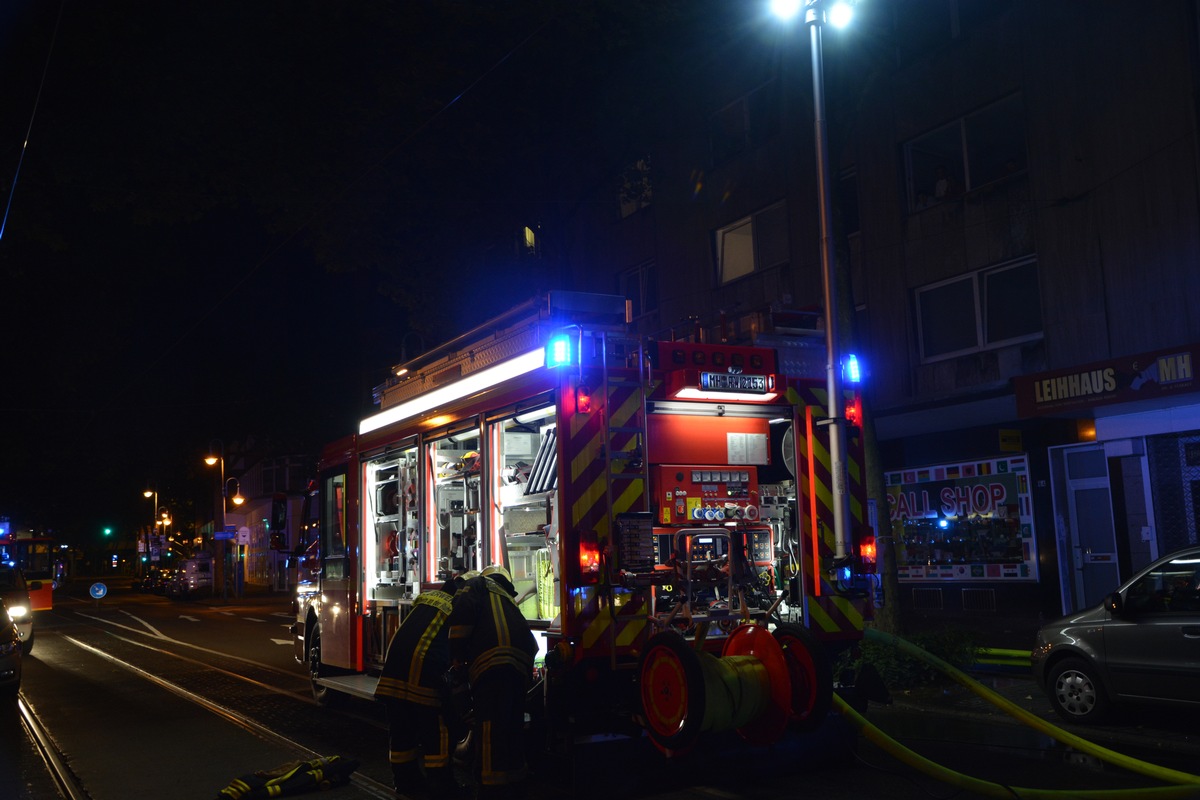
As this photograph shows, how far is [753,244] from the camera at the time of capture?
22.7 meters

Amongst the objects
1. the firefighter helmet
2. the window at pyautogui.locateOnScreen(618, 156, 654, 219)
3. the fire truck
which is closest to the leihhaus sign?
the fire truck

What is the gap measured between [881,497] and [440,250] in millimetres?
11092

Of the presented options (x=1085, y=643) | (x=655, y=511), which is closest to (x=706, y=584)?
(x=655, y=511)

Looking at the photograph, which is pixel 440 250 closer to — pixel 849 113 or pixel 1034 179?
pixel 849 113

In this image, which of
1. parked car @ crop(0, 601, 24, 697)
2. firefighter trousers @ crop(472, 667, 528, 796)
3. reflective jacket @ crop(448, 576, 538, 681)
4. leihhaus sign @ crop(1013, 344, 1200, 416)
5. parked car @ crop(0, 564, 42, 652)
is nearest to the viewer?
firefighter trousers @ crop(472, 667, 528, 796)

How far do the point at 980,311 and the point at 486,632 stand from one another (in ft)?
47.1

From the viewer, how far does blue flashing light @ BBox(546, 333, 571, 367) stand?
6.67m

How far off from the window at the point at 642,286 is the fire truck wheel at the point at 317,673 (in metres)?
15.7

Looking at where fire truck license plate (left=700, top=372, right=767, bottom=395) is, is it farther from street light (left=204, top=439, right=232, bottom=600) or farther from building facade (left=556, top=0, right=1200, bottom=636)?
street light (left=204, top=439, right=232, bottom=600)

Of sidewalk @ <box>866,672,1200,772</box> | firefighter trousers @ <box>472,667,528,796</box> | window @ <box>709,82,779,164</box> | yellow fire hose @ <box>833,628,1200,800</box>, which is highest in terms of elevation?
window @ <box>709,82,779,164</box>

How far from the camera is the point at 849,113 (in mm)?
13430

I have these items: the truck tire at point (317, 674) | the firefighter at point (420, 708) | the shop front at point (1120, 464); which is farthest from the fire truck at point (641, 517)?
the shop front at point (1120, 464)

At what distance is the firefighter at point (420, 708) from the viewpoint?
620 centimetres

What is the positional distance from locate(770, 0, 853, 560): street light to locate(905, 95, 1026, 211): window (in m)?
7.42
